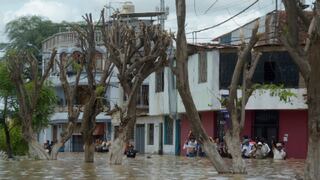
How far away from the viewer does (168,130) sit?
51.6 m

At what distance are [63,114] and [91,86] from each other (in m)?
36.1

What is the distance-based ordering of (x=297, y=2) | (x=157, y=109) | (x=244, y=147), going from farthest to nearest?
(x=157, y=109), (x=244, y=147), (x=297, y=2)

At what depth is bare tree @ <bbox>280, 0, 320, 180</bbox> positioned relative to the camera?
13.6 m

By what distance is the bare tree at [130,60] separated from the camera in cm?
2655

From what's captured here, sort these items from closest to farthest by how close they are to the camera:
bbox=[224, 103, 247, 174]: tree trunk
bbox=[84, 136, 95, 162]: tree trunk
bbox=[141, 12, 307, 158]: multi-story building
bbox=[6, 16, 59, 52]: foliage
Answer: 1. bbox=[224, 103, 247, 174]: tree trunk
2. bbox=[84, 136, 95, 162]: tree trunk
3. bbox=[141, 12, 307, 158]: multi-story building
4. bbox=[6, 16, 59, 52]: foliage

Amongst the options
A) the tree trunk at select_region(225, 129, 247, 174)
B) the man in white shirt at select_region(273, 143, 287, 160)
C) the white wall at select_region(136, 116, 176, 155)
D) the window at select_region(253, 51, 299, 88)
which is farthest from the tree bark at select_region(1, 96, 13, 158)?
the white wall at select_region(136, 116, 176, 155)

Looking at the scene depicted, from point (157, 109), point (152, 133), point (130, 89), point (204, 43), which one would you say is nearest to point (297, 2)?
point (130, 89)

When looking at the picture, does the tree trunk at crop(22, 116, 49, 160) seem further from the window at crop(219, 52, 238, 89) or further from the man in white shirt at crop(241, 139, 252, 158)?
the window at crop(219, 52, 238, 89)

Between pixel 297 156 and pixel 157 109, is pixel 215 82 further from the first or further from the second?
pixel 157 109

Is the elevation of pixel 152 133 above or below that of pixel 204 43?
below

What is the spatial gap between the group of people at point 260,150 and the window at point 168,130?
11010 millimetres

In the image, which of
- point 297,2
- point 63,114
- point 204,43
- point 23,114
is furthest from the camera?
point 63,114

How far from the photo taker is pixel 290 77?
40.1m

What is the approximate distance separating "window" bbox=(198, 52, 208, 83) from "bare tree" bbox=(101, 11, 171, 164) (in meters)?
15.0
